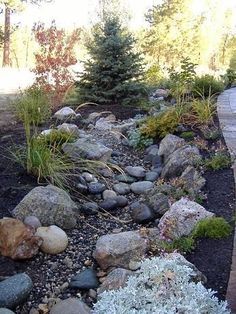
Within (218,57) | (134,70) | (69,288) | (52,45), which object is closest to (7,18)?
(52,45)

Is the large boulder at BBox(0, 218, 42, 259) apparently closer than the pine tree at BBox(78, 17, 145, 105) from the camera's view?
Yes

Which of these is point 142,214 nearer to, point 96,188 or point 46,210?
point 96,188

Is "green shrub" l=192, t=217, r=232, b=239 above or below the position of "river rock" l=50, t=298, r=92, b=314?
above

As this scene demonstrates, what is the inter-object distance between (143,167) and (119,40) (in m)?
3.05

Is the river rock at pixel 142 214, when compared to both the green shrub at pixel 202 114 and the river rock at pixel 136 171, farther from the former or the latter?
the green shrub at pixel 202 114

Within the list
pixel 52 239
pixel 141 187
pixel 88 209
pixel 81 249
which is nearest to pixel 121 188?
pixel 141 187

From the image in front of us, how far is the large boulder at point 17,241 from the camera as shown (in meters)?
2.55

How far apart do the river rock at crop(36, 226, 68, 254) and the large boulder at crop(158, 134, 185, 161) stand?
76.1 inches

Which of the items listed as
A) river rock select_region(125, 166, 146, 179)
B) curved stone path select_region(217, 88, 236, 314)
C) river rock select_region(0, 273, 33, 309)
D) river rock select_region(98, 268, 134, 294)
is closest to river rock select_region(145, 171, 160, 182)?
river rock select_region(125, 166, 146, 179)

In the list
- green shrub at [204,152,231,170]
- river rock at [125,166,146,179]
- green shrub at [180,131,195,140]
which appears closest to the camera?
green shrub at [204,152,231,170]

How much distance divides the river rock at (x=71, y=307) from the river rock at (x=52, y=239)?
1.91ft

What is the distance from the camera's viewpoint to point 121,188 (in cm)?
377

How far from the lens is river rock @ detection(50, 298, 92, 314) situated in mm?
2070

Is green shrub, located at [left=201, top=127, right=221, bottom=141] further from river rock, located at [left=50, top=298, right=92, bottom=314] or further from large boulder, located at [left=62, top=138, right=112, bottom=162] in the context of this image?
river rock, located at [left=50, top=298, right=92, bottom=314]
